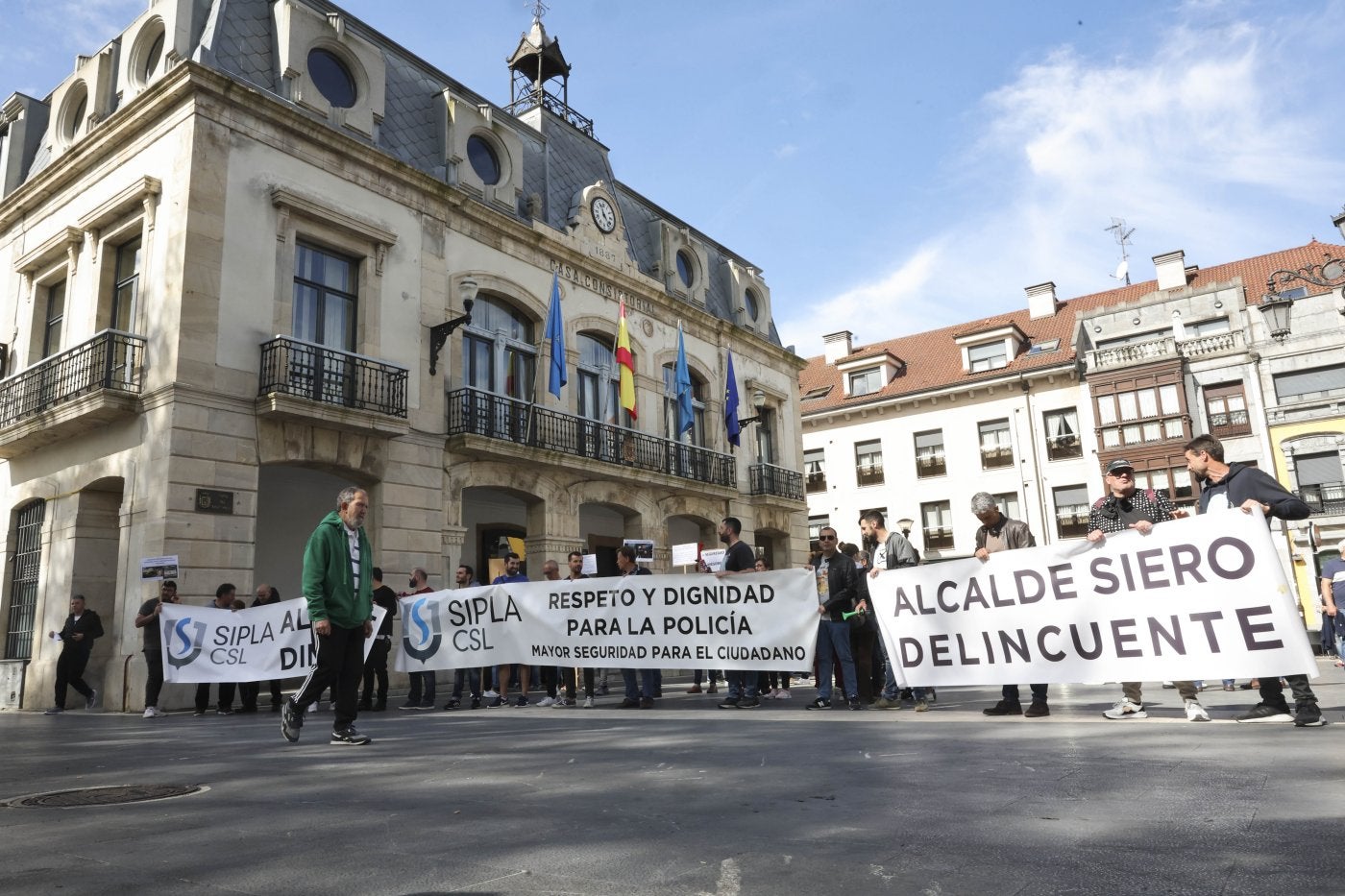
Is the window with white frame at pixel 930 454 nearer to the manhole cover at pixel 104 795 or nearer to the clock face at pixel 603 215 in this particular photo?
the clock face at pixel 603 215

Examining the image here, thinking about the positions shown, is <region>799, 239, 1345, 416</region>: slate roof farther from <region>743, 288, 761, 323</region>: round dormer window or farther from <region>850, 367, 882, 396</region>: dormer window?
<region>743, 288, 761, 323</region>: round dormer window

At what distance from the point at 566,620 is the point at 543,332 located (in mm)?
10684

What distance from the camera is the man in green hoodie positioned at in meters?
6.83

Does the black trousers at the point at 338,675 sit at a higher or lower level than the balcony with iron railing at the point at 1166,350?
lower

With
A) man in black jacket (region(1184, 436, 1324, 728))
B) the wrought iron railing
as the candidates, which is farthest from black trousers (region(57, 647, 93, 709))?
man in black jacket (region(1184, 436, 1324, 728))

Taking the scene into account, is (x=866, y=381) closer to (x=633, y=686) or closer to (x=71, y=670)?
(x=633, y=686)

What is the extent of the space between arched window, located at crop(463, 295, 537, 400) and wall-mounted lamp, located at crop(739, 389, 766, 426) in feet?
25.4

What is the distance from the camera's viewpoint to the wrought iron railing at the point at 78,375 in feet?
46.1

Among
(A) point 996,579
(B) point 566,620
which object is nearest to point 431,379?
(B) point 566,620

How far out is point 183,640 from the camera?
38.9 feet

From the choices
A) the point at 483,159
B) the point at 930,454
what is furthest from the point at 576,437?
the point at 930,454

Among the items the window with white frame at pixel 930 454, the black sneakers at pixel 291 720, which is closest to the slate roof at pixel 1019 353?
the window with white frame at pixel 930 454

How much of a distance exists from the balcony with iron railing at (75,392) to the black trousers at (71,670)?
3542mm

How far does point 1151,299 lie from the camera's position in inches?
1473
